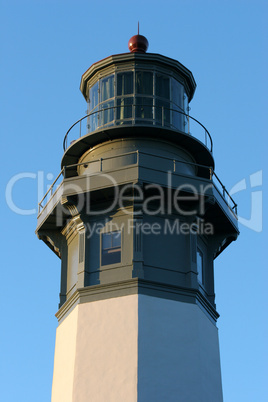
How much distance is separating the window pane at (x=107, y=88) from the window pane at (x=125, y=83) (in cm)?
30

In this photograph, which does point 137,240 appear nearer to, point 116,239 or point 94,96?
point 116,239

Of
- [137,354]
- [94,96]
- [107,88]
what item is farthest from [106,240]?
[94,96]

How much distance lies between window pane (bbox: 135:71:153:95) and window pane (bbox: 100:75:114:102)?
101 cm

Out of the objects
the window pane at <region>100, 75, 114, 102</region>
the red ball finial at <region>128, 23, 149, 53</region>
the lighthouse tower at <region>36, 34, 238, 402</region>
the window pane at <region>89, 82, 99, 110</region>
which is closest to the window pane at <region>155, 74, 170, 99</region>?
the lighthouse tower at <region>36, 34, 238, 402</region>

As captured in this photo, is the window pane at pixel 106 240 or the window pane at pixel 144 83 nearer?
the window pane at pixel 106 240

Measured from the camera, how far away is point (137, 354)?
84.6 feet

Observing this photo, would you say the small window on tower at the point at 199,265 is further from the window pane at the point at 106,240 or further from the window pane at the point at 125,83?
the window pane at the point at 125,83

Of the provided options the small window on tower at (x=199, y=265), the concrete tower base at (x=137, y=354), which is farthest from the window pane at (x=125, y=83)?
the concrete tower base at (x=137, y=354)

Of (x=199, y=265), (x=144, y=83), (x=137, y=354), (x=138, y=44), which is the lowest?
(x=137, y=354)

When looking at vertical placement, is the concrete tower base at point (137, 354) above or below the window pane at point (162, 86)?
below

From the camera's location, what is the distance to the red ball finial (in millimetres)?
32000

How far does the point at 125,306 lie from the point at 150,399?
10.8ft

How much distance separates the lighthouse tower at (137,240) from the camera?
26.1 m

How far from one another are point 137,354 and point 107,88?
35.8 ft
